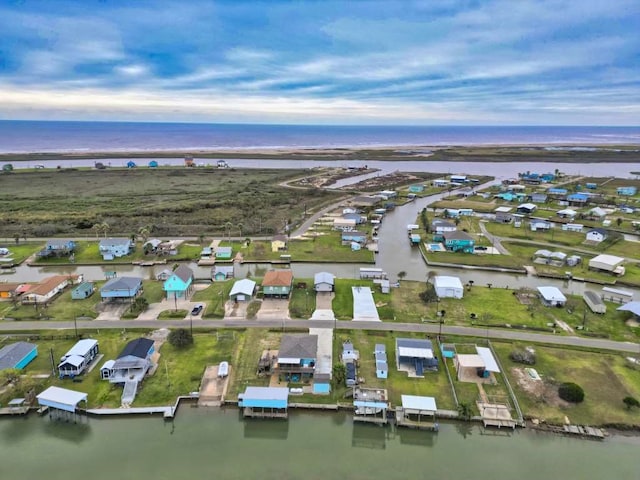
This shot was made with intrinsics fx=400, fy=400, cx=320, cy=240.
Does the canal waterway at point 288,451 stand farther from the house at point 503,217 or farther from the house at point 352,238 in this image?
the house at point 503,217

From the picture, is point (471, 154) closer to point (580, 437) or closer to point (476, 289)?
point (476, 289)

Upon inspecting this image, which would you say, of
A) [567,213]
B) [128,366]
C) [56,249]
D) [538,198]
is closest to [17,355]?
[128,366]

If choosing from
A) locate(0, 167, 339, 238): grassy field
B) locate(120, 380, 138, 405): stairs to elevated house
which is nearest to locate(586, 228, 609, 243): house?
locate(0, 167, 339, 238): grassy field

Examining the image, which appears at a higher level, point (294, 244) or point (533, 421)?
point (294, 244)

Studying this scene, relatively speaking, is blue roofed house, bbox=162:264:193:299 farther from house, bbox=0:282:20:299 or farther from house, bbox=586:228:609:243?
house, bbox=586:228:609:243

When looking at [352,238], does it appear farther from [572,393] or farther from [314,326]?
[572,393]

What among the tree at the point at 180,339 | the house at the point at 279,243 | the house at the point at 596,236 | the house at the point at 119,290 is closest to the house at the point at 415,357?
the tree at the point at 180,339

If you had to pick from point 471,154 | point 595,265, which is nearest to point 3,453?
point 595,265

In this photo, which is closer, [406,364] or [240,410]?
[240,410]

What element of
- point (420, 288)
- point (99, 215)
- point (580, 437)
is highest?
point (99, 215)
